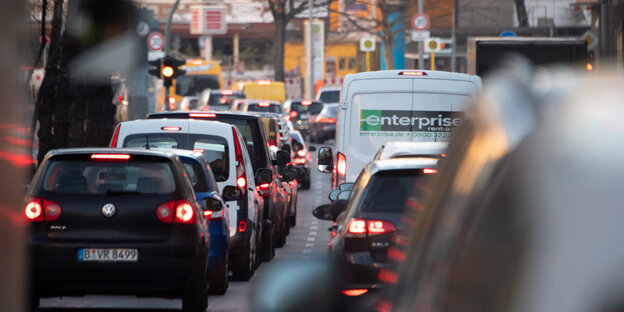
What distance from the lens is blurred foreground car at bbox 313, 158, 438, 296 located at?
31.6 feet

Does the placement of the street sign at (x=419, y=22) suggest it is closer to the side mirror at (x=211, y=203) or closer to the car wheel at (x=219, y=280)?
the car wheel at (x=219, y=280)

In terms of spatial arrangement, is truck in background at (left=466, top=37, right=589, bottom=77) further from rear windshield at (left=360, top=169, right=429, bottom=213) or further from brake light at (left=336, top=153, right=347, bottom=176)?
rear windshield at (left=360, top=169, right=429, bottom=213)

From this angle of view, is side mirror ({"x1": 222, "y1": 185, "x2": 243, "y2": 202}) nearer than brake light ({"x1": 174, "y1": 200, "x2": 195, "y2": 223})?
No

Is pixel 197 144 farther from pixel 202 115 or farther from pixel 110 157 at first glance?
pixel 110 157

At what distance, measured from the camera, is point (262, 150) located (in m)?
16.5

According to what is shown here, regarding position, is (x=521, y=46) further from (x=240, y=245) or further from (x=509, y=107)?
(x=509, y=107)

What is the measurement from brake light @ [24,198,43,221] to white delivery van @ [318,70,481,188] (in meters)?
6.77

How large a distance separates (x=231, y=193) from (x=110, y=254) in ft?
10.2

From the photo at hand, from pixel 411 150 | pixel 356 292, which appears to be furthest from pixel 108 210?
pixel 411 150

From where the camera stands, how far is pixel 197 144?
1384cm

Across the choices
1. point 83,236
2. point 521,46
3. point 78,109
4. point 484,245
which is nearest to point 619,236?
point 484,245

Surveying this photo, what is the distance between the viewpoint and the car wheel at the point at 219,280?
41.7 feet

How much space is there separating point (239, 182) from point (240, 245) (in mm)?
675

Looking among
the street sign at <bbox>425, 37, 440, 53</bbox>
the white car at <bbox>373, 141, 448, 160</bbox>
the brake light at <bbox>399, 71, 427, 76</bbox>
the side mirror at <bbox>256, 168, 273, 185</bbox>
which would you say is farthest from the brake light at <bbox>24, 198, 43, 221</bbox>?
the street sign at <bbox>425, 37, 440, 53</bbox>
